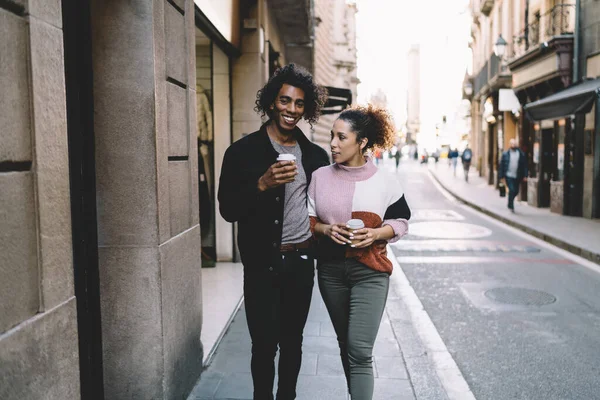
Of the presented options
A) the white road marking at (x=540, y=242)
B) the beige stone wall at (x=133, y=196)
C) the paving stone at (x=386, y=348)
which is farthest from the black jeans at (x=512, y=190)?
the beige stone wall at (x=133, y=196)

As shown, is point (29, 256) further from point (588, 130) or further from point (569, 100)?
point (588, 130)

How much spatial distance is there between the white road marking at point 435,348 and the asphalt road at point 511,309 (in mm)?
76

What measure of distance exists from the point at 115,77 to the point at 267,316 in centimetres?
165

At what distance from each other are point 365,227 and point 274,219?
0.51 meters

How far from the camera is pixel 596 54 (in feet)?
49.8

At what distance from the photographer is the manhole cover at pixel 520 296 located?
7258mm

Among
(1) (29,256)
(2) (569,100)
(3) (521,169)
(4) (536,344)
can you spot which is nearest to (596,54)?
(2) (569,100)

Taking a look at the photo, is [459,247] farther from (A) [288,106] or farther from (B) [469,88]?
(B) [469,88]

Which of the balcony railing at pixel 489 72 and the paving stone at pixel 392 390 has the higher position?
the balcony railing at pixel 489 72

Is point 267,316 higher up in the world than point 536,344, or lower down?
higher up

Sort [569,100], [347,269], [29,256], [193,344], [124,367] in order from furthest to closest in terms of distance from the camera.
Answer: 1. [569,100]
2. [193,344]
3. [124,367]
4. [347,269]
5. [29,256]

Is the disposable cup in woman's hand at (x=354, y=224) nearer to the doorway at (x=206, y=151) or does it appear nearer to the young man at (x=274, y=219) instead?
the young man at (x=274, y=219)

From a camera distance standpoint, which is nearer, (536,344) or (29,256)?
(29,256)

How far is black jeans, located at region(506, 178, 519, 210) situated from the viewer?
1639 centimetres
